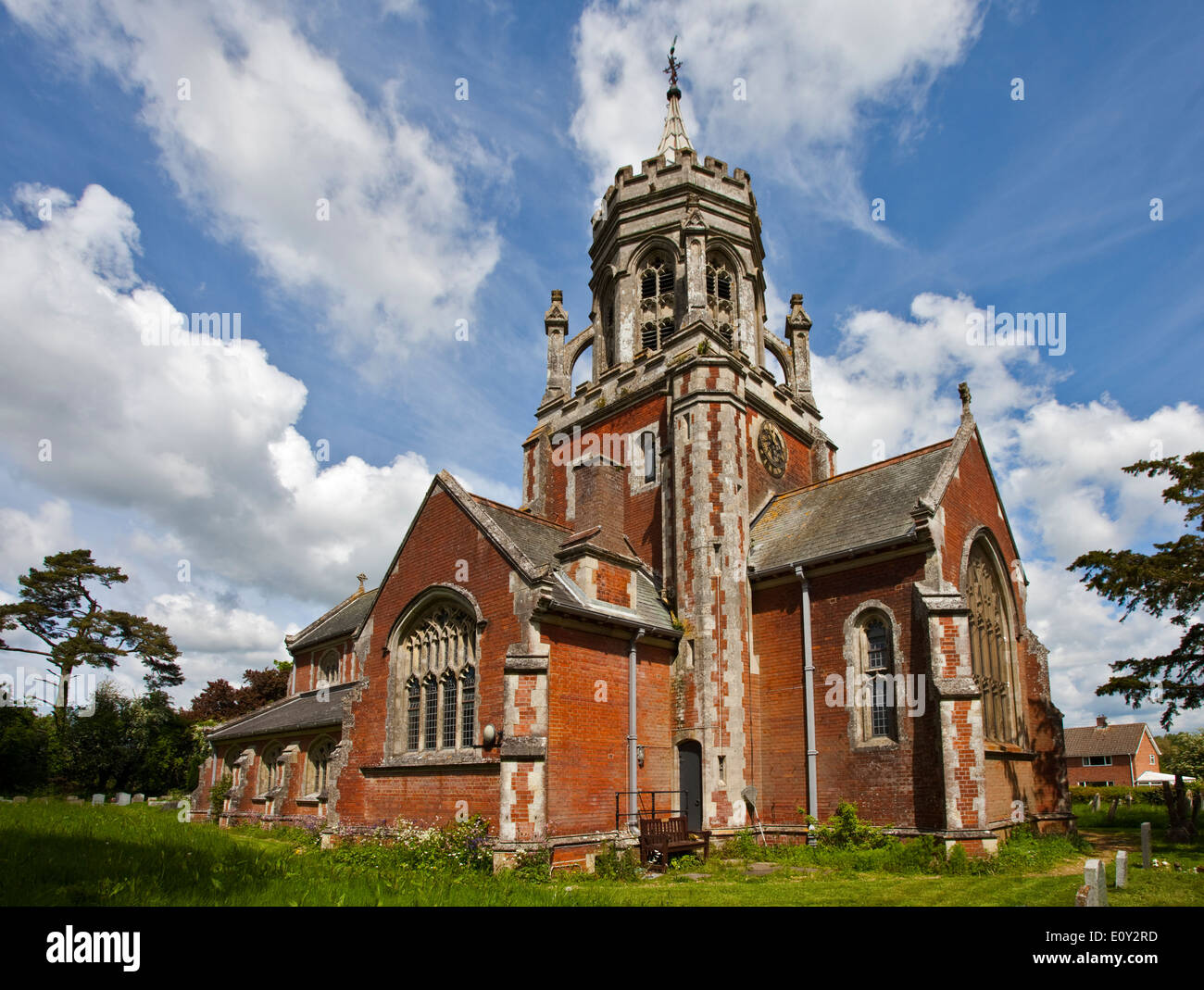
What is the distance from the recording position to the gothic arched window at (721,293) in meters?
28.5

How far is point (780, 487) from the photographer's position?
1053 inches

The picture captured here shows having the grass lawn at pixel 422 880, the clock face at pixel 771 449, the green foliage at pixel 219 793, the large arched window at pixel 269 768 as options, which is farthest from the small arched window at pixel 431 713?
the green foliage at pixel 219 793

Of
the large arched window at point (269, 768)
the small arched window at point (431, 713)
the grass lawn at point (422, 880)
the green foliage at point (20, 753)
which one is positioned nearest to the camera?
the grass lawn at point (422, 880)

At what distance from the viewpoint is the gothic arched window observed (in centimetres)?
2847

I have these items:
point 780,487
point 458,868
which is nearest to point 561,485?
point 780,487

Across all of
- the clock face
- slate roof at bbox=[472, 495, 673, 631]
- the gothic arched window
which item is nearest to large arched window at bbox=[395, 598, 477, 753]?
slate roof at bbox=[472, 495, 673, 631]

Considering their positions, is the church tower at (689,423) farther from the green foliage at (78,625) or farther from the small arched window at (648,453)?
the green foliage at (78,625)

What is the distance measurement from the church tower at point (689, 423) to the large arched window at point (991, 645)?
5.86 metres

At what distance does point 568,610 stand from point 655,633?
143 inches

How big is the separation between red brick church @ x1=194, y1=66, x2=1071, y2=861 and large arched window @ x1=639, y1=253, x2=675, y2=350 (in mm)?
641

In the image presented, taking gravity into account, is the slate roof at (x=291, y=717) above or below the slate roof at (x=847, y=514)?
below

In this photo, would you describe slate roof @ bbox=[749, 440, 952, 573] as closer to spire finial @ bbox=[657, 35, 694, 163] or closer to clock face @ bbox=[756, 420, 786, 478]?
clock face @ bbox=[756, 420, 786, 478]

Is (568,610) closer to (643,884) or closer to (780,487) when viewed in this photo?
(643,884)
